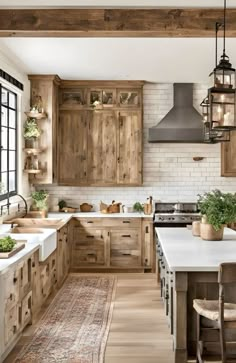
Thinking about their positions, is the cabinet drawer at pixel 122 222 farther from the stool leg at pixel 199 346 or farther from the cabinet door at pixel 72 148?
the stool leg at pixel 199 346

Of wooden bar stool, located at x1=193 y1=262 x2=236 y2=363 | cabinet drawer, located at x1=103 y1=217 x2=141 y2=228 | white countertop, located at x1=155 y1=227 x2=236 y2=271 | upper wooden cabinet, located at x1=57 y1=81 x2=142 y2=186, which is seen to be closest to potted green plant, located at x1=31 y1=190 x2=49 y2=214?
upper wooden cabinet, located at x1=57 y1=81 x2=142 y2=186

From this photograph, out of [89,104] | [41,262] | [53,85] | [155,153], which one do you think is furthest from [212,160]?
[41,262]

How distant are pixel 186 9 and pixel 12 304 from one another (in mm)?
2979

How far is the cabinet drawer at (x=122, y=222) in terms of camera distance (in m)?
8.14

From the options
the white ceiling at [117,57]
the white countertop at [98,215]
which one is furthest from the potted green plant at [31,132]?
the white countertop at [98,215]

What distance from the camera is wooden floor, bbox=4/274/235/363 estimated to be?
4469 mm

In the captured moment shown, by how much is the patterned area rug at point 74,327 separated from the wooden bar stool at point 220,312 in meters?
0.90

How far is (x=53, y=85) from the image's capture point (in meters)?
8.17

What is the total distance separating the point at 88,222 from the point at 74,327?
3.00 metres

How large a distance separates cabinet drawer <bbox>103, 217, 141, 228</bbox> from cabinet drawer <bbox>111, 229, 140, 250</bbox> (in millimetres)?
86

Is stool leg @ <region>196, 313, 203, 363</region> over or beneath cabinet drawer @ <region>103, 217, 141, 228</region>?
beneath

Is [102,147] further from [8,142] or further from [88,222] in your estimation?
[8,142]

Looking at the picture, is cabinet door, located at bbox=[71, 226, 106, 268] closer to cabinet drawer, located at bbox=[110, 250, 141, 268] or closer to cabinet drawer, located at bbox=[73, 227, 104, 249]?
cabinet drawer, located at bbox=[73, 227, 104, 249]

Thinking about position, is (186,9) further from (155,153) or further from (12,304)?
(155,153)
